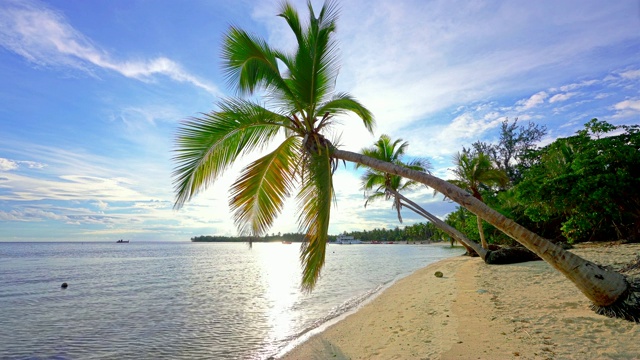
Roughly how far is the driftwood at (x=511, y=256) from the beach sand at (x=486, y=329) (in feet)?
21.4

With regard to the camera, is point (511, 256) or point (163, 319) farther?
point (511, 256)

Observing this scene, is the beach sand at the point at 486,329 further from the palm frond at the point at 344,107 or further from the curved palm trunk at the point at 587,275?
the palm frond at the point at 344,107

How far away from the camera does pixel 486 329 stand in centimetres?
564

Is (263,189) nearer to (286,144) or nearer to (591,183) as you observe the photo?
(286,144)

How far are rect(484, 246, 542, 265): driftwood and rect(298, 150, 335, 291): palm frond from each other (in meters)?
13.5

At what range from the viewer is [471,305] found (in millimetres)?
7793

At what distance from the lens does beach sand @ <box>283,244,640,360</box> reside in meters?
4.43

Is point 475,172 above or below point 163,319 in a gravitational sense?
above

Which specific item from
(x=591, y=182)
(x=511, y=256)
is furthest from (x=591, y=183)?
(x=511, y=256)

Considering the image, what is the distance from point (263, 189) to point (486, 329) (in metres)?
4.70

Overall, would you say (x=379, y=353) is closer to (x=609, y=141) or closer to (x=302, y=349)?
(x=302, y=349)

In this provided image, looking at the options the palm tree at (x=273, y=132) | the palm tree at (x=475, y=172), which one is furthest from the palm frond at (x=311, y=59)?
the palm tree at (x=475, y=172)

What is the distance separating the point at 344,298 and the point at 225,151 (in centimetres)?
836

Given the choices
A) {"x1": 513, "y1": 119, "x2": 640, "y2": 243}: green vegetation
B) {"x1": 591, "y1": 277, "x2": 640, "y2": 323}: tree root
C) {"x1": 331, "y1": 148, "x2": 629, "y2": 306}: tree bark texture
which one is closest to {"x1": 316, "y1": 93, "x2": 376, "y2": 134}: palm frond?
{"x1": 331, "y1": 148, "x2": 629, "y2": 306}: tree bark texture
